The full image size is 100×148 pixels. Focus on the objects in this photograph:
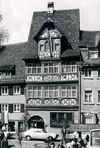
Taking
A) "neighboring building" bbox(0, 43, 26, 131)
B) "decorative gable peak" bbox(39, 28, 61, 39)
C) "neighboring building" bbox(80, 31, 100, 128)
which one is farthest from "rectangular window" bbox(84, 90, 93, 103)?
"neighboring building" bbox(0, 43, 26, 131)

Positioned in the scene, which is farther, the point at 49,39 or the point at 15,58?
the point at 15,58

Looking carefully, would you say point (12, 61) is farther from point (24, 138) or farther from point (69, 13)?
point (24, 138)

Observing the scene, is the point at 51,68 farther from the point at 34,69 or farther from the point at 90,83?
the point at 90,83

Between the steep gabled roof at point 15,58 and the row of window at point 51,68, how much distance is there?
205 cm

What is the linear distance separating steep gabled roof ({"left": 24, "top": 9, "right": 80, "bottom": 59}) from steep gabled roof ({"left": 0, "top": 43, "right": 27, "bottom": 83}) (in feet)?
9.15

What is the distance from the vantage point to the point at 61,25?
54656 millimetres

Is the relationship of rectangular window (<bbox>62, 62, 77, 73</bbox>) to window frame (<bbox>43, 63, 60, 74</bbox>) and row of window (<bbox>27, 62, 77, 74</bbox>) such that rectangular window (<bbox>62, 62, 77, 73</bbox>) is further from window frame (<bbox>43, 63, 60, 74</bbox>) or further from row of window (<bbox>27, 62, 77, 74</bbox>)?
window frame (<bbox>43, 63, 60, 74</bbox>)

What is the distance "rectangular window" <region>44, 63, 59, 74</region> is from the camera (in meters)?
52.6

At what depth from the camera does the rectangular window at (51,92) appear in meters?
52.6

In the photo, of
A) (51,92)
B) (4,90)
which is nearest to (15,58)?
(4,90)

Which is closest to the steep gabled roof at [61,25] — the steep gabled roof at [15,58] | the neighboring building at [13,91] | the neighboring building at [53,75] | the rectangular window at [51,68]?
the neighboring building at [53,75]

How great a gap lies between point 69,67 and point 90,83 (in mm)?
3104

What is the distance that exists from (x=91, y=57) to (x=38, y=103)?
8543mm

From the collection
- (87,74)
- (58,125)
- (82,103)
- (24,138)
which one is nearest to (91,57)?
(87,74)
